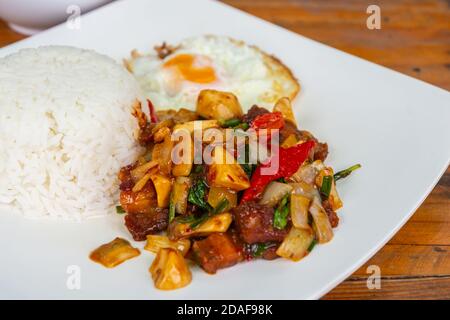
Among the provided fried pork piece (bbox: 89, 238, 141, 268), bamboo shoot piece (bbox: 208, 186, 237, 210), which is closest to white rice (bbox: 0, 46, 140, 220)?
fried pork piece (bbox: 89, 238, 141, 268)

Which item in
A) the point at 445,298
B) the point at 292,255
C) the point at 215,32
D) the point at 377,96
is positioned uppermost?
the point at 215,32

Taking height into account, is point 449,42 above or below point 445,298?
above

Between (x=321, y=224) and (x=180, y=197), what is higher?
(x=180, y=197)

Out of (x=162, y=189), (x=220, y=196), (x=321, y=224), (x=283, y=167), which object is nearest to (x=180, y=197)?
(x=162, y=189)

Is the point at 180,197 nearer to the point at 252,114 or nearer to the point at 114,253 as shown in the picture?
the point at 114,253

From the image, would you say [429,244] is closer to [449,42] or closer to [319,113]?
[319,113]

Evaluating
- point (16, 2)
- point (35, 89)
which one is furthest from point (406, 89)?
point (16, 2)
